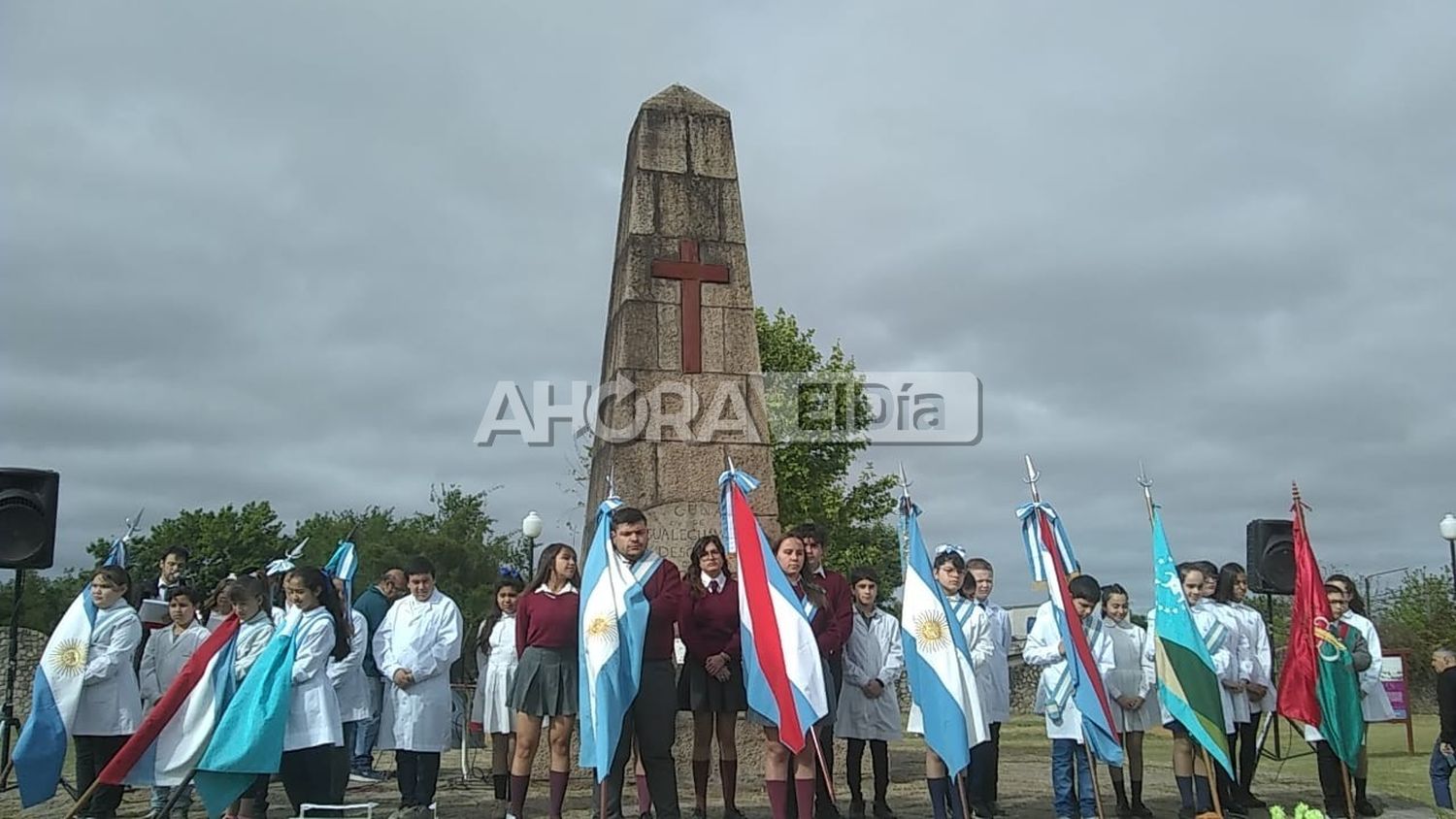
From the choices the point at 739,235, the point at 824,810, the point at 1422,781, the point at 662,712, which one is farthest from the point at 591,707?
the point at 1422,781

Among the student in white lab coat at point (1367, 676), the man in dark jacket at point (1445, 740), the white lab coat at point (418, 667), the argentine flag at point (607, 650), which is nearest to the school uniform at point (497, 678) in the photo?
the white lab coat at point (418, 667)

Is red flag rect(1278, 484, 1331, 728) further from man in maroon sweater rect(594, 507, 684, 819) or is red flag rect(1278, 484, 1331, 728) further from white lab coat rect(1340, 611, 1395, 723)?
man in maroon sweater rect(594, 507, 684, 819)

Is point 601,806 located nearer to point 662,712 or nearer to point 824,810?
point 662,712

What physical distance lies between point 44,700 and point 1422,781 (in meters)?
11.5

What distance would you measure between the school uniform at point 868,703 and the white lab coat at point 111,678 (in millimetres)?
4701

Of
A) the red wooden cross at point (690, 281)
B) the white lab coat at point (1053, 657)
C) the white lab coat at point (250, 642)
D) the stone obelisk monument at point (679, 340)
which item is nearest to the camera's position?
the white lab coat at point (250, 642)

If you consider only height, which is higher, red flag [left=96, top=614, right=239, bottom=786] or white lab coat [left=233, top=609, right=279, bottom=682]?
white lab coat [left=233, top=609, right=279, bottom=682]

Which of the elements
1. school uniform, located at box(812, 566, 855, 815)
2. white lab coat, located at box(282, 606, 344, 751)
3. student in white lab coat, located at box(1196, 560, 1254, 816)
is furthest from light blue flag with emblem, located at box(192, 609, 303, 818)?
student in white lab coat, located at box(1196, 560, 1254, 816)

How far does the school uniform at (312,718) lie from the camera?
A: 6141 mm

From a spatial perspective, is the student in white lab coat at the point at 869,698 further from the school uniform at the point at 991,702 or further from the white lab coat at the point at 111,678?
the white lab coat at the point at 111,678

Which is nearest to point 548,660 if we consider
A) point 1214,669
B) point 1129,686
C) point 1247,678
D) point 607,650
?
point 607,650

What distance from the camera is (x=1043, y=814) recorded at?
25.0 feet

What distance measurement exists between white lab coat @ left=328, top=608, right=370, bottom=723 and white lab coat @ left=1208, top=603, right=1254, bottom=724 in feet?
19.2

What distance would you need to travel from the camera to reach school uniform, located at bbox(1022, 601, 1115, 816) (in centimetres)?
711
